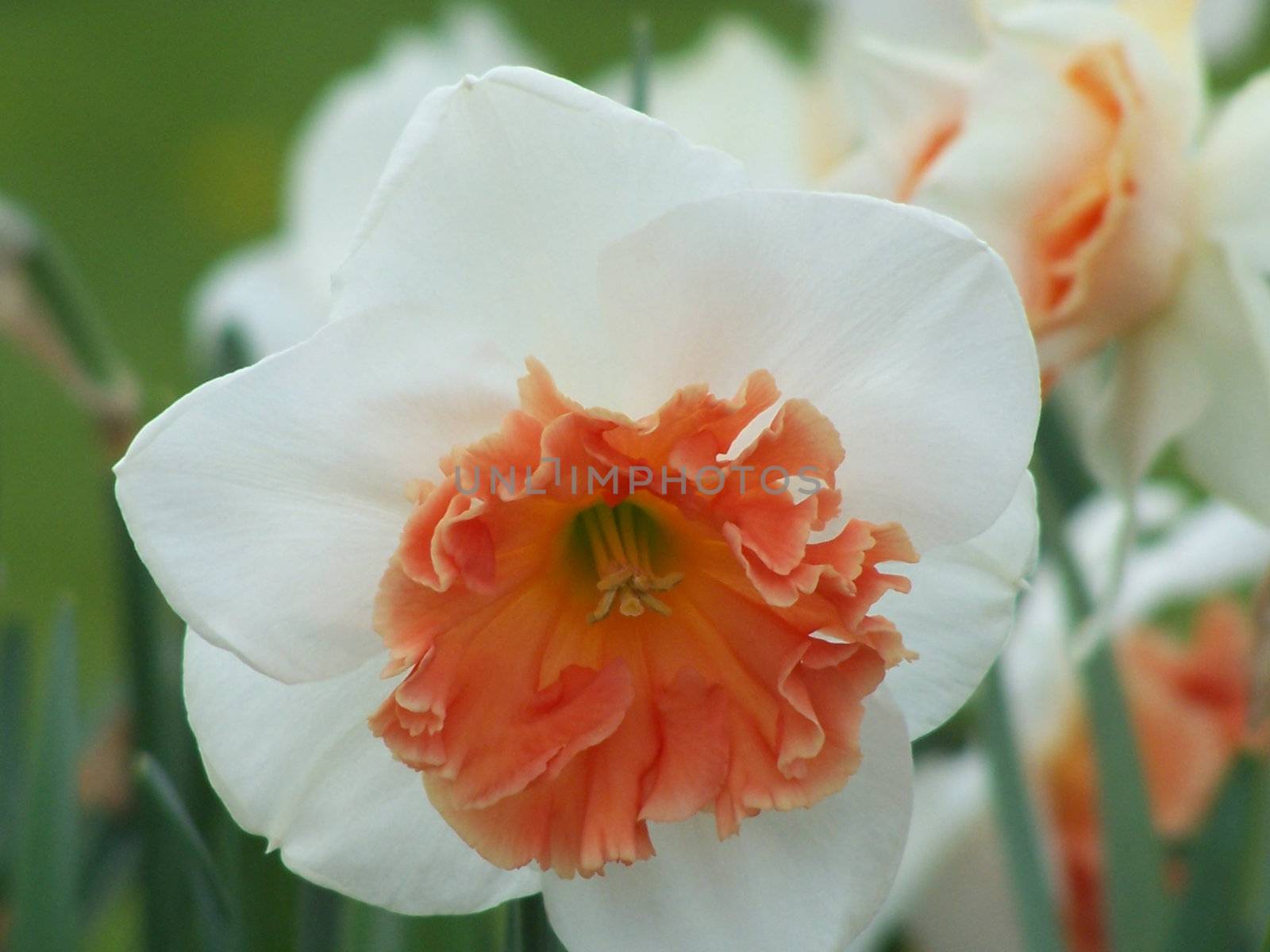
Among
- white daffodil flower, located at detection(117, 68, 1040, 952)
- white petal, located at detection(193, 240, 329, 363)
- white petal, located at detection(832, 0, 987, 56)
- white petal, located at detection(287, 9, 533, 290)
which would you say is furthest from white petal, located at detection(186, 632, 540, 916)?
white petal, located at detection(832, 0, 987, 56)

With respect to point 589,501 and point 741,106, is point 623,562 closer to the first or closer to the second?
point 589,501

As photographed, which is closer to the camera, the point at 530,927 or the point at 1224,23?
the point at 530,927

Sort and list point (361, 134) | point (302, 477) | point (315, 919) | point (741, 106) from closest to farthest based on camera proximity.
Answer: point (302, 477), point (315, 919), point (361, 134), point (741, 106)

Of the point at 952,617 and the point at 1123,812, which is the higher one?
the point at 952,617

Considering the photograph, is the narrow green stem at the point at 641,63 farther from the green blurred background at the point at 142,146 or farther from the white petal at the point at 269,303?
the green blurred background at the point at 142,146

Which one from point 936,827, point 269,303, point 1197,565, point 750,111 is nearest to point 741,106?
point 750,111

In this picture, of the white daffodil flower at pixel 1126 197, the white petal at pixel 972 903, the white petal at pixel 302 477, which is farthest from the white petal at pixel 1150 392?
the white petal at pixel 302 477
